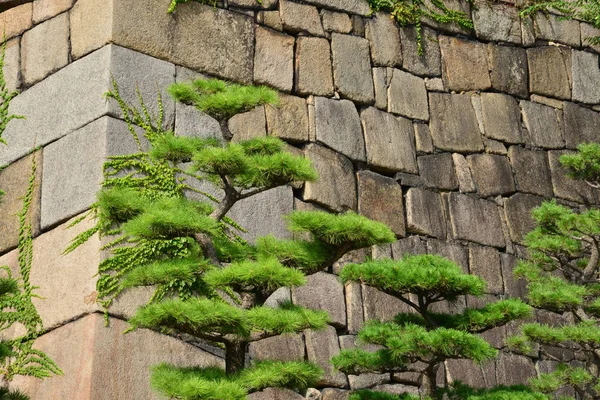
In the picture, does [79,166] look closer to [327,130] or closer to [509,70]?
[327,130]

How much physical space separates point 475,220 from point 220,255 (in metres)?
3.26

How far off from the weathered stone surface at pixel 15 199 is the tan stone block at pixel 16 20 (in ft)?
3.33

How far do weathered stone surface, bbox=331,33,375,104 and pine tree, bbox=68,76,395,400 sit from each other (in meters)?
2.09

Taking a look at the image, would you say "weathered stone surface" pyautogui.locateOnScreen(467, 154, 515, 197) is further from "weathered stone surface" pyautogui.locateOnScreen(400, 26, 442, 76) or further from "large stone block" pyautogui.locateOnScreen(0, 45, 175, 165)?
"large stone block" pyautogui.locateOnScreen(0, 45, 175, 165)

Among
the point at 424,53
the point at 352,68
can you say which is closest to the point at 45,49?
the point at 352,68

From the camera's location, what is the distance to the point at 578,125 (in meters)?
10.1

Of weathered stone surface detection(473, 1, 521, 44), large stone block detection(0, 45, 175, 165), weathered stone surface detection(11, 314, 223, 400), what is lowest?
weathered stone surface detection(11, 314, 223, 400)

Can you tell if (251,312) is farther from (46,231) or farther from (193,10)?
(193,10)

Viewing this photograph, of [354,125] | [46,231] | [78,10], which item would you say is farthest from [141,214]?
[354,125]

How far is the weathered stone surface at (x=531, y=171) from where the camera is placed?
9.44 metres

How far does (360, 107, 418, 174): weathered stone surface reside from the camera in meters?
8.44

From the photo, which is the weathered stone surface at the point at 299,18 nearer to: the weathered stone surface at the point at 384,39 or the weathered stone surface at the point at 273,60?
the weathered stone surface at the point at 273,60

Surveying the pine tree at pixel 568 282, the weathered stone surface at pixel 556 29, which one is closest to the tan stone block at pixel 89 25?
the pine tree at pixel 568 282

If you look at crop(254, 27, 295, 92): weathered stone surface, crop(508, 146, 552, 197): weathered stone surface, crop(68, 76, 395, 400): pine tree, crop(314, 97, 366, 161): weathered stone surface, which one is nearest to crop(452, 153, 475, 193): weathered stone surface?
crop(508, 146, 552, 197): weathered stone surface
